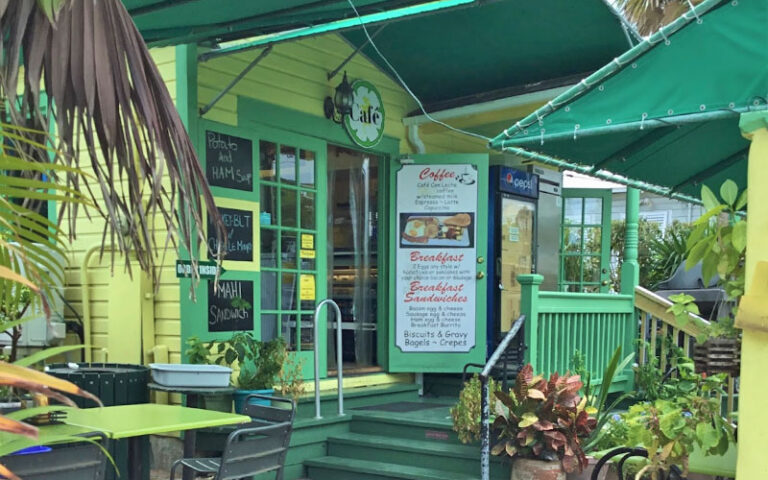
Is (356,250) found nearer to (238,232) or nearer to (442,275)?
(442,275)

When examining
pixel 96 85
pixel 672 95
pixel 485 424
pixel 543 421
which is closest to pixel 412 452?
pixel 485 424

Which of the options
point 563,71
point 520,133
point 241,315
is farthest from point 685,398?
point 563,71

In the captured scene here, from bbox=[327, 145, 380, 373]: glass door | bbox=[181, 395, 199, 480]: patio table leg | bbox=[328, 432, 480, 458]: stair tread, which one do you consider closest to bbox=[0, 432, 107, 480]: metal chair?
bbox=[181, 395, 199, 480]: patio table leg

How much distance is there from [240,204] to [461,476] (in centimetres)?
269

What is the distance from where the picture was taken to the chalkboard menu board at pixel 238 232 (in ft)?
18.7

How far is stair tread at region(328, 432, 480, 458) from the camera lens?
5328mm

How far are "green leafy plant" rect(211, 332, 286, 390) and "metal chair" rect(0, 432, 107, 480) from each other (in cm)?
242

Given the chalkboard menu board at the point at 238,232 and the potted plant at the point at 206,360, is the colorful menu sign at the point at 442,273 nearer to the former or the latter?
the chalkboard menu board at the point at 238,232

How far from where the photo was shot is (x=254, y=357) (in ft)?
18.2

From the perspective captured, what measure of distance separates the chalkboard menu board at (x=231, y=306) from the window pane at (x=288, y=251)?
0.54 meters

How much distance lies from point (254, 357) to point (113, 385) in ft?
3.35

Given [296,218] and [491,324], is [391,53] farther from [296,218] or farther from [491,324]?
[491,324]

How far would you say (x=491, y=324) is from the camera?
24.7 feet

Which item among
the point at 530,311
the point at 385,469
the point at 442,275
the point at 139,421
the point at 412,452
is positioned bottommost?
the point at 385,469
